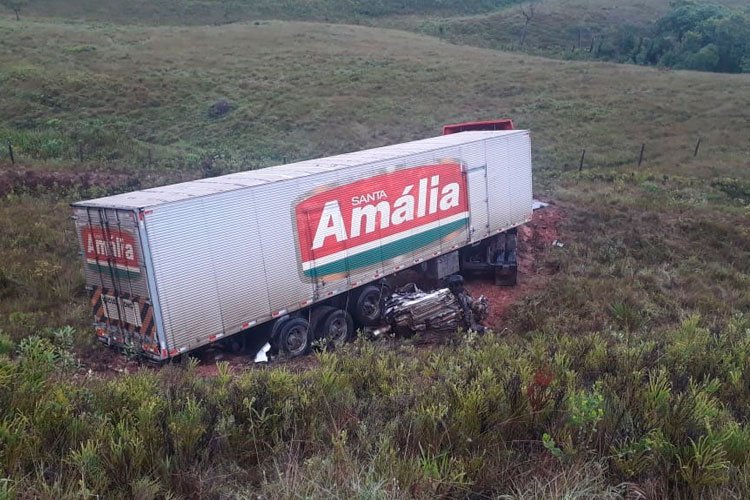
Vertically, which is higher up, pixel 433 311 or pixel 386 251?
pixel 386 251

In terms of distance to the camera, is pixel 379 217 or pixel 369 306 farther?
pixel 369 306

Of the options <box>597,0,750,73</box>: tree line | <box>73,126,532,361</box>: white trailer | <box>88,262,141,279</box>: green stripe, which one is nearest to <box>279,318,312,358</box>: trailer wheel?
<box>73,126,532,361</box>: white trailer

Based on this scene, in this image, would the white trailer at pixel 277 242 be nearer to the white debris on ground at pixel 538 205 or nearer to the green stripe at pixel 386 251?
the green stripe at pixel 386 251

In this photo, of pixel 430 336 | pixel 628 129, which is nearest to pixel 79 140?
pixel 430 336

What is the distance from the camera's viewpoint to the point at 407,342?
36.3 feet

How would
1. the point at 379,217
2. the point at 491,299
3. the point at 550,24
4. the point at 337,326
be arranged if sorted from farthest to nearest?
the point at 550,24, the point at 491,299, the point at 379,217, the point at 337,326

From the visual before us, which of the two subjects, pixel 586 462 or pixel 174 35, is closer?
pixel 586 462

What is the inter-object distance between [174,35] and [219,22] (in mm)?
15618

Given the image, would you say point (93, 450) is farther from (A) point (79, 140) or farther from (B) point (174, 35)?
(B) point (174, 35)

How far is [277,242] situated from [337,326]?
2427mm

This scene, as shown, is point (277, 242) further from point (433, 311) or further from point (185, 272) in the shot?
point (433, 311)

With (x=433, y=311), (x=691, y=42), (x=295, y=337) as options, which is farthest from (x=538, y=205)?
(x=691, y=42)

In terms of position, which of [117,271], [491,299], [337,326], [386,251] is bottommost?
[491,299]

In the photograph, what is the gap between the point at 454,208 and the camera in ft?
47.6
